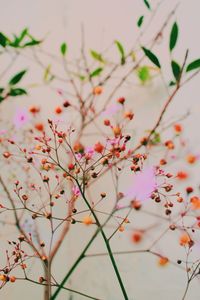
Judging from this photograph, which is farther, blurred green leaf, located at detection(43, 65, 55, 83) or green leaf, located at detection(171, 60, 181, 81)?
blurred green leaf, located at detection(43, 65, 55, 83)

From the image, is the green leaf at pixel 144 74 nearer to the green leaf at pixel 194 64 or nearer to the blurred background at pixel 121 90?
the blurred background at pixel 121 90

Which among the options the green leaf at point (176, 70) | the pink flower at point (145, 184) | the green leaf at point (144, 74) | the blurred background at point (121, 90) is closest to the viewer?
the green leaf at point (176, 70)

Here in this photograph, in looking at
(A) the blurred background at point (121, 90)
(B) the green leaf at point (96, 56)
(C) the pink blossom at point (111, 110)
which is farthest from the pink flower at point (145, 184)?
(B) the green leaf at point (96, 56)

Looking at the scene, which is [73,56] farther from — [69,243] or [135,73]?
[69,243]

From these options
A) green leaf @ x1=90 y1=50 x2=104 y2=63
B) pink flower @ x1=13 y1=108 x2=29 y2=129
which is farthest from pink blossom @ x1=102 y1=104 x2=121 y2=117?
pink flower @ x1=13 y1=108 x2=29 y2=129

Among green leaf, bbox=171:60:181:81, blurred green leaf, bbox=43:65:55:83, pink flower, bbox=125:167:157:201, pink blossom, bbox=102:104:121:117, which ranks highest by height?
blurred green leaf, bbox=43:65:55:83

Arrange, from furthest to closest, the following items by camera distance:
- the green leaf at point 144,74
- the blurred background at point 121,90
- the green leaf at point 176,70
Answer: the green leaf at point 144,74 → the blurred background at point 121,90 → the green leaf at point 176,70

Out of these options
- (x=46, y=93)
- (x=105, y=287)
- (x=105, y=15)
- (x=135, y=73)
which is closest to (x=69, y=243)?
(x=105, y=287)

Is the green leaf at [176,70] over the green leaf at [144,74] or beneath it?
beneath

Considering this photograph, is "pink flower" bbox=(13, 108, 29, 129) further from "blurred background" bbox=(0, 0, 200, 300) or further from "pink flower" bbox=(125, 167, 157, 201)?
"pink flower" bbox=(125, 167, 157, 201)
